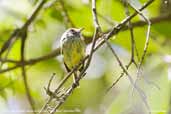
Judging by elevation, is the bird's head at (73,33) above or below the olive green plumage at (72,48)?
above

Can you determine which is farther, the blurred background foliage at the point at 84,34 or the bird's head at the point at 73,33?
the blurred background foliage at the point at 84,34

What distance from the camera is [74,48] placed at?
7.77ft

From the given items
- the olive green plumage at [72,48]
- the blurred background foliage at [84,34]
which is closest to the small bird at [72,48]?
the olive green plumage at [72,48]

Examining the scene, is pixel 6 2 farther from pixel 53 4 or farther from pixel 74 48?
pixel 74 48

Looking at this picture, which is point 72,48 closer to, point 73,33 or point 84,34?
point 73,33

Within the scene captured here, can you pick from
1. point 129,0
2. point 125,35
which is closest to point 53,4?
point 125,35

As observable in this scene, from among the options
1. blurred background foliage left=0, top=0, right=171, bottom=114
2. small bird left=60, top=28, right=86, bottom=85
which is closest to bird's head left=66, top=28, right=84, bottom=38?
small bird left=60, top=28, right=86, bottom=85

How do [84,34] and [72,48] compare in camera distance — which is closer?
[72,48]

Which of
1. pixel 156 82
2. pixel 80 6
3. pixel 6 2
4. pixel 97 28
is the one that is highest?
pixel 6 2

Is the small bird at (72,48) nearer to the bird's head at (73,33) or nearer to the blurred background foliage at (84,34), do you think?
the bird's head at (73,33)

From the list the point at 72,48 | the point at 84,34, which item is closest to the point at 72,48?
the point at 72,48

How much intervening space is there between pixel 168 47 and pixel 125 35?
0.77 feet

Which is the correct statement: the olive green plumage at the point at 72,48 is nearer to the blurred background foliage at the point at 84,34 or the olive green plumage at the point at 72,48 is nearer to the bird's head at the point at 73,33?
the bird's head at the point at 73,33

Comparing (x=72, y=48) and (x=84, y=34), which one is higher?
(x=84, y=34)
